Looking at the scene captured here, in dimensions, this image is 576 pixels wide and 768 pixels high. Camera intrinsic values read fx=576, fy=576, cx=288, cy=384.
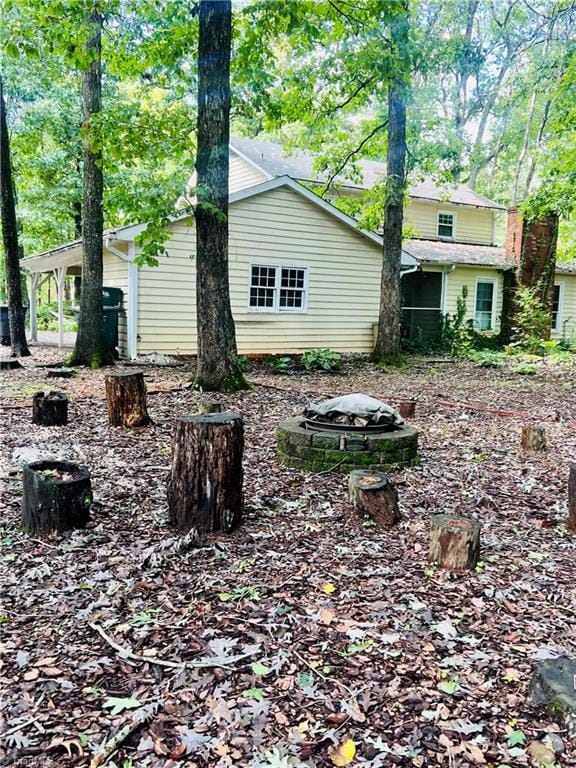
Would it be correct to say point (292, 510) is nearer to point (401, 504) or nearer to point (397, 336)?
point (401, 504)

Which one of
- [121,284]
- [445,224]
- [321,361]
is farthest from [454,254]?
[121,284]

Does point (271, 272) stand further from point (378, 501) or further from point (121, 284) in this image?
point (378, 501)

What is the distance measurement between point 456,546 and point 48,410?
4.84 metres

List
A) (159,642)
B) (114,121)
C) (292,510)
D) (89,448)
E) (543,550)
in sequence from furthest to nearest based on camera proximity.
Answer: (114,121)
(89,448)
(292,510)
(543,550)
(159,642)

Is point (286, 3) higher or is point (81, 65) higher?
point (286, 3)

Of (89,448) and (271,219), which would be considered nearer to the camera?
(89,448)

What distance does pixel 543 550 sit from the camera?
366 cm

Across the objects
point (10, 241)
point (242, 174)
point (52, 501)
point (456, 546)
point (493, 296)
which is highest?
point (242, 174)

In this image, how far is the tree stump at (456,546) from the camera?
10.9ft

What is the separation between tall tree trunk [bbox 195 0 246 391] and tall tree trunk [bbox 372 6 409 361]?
17.7 ft

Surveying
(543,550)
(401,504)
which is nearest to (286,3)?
(401,504)

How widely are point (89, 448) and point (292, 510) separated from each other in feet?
8.06

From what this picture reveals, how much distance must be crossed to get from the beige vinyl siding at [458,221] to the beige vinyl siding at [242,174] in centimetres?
591

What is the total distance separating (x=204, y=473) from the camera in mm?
3662
